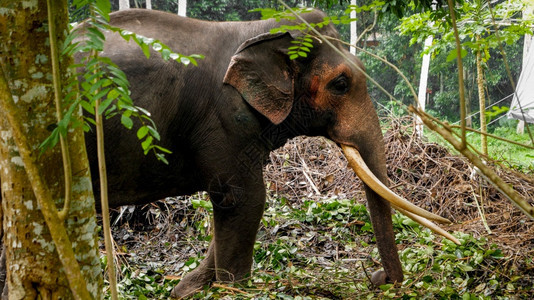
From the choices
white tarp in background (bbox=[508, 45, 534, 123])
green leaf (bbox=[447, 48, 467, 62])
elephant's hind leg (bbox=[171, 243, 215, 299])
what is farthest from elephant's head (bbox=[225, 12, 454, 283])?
green leaf (bbox=[447, 48, 467, 62])

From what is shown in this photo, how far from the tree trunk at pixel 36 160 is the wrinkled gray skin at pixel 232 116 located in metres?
1.99

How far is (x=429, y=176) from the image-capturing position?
7.14 m

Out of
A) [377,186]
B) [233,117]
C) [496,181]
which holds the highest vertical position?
[496,181]

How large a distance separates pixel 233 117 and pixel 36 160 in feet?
7.74

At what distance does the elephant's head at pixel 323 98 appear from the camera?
4.05 metres

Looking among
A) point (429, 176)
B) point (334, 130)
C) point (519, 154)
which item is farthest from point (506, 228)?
point (519, 154)

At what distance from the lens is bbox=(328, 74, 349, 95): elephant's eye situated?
4223 mm

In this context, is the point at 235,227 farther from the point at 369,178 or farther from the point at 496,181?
the point at 496,181

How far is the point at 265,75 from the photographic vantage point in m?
4.10

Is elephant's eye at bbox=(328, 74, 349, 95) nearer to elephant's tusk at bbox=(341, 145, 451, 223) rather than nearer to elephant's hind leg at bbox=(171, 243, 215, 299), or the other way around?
elephant's tusk at bbox=(341, 145, 451, 223)

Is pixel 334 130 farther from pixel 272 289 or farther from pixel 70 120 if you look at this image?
pixel 70 120

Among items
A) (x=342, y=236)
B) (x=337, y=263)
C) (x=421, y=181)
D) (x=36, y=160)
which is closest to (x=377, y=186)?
(x=337, y=263)

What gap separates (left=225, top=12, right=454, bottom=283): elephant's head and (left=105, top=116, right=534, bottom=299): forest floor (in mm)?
481

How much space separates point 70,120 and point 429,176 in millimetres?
6066
